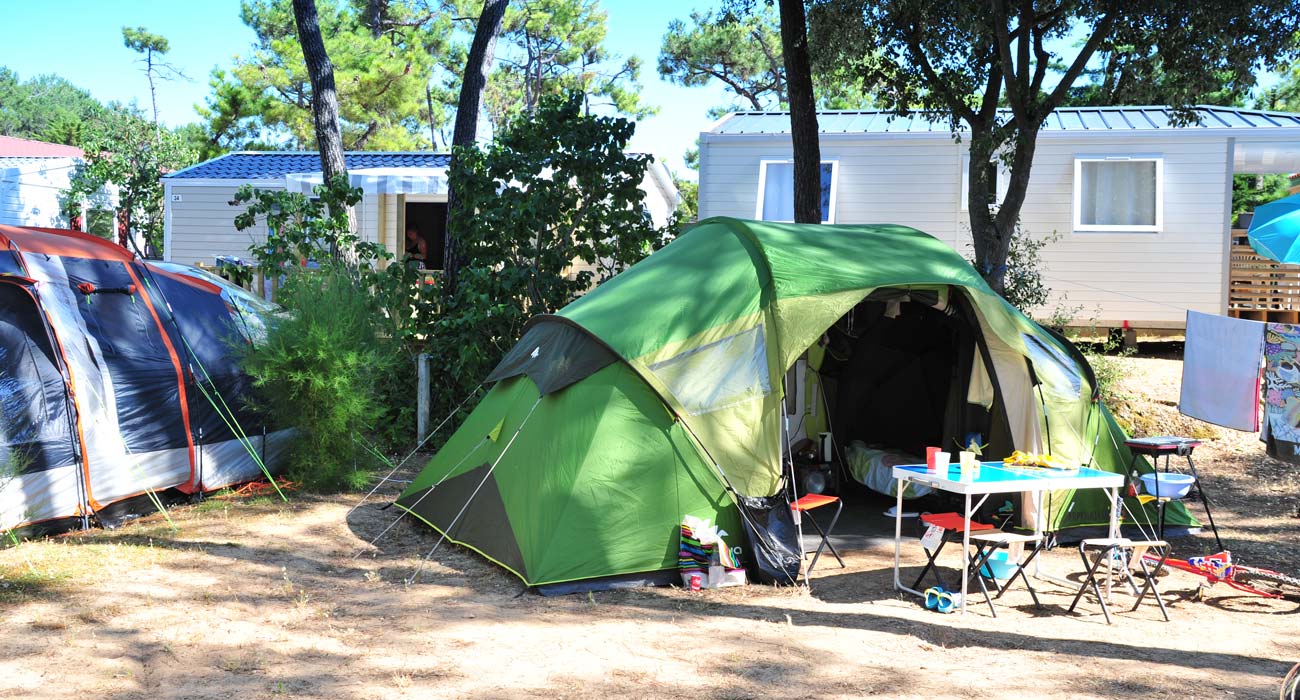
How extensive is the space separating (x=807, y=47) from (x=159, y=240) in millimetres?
13498

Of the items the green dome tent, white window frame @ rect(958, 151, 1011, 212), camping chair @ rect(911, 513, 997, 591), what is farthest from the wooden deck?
camping chair @ rect(911, 513, 997, 591)

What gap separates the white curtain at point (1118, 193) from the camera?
39.6 ft

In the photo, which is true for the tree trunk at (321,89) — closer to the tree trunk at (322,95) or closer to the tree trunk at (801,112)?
the tree trunk at (322,95)

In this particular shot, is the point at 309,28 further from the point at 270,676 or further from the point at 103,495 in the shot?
the point at 270,676

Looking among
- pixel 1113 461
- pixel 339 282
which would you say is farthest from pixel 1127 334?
pixel 339 282

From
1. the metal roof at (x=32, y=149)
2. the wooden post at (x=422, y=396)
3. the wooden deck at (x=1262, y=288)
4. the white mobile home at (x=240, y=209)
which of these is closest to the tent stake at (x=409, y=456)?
the wooden post at (x=422, y=396)

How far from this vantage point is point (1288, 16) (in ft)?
27.6

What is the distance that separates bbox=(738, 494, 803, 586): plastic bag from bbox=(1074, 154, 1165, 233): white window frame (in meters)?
8.09

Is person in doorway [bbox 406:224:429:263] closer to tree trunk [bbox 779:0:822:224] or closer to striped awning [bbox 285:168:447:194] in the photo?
striped awning [bbox 285:168:447:194]

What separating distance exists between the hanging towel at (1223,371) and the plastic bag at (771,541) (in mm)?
4127

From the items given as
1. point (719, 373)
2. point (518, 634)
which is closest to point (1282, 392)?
point (719, 373)

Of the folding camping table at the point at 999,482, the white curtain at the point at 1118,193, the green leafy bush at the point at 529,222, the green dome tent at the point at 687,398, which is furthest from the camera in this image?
the white curtain at the point at 1118,193

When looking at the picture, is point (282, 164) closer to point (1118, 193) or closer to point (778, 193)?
point (778, 193)

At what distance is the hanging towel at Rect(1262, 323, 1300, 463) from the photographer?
7.38 meters
